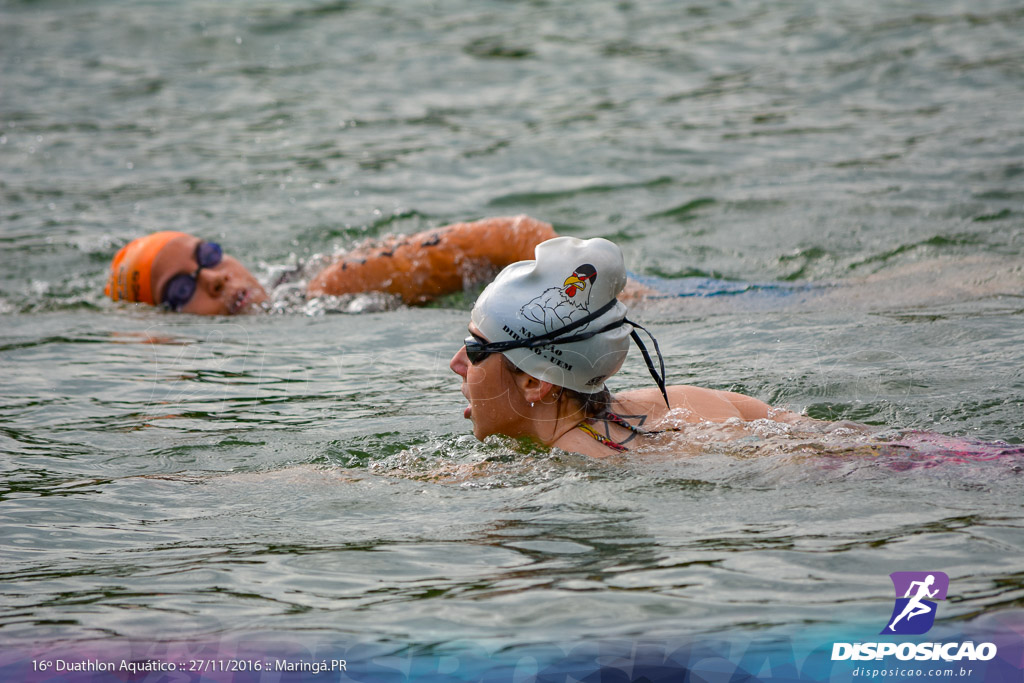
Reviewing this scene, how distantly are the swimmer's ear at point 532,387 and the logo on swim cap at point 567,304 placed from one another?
0.75 feet

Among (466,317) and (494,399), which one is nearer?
(494,399)

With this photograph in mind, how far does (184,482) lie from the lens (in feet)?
15.6

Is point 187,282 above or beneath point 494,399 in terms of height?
above

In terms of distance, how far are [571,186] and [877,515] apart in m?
7.96

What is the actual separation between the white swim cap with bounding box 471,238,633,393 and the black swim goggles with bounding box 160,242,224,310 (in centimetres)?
456

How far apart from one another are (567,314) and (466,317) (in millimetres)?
3520

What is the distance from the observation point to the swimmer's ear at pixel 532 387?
14.4 feet

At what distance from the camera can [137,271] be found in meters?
8.32

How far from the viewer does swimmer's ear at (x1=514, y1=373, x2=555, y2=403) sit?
4.38m

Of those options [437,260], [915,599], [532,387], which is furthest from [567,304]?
[437,260]

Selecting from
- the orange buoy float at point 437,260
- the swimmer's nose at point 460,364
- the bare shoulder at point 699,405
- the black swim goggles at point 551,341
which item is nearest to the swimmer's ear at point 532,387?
the black swim goggles at point 551,341

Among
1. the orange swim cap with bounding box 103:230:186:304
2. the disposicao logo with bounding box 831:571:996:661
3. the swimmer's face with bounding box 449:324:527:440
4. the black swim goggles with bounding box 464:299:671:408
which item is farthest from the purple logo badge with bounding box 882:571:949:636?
the orange swim cap with bounding box 103:230:186:304

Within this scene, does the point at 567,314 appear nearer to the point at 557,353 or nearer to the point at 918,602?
the point at 557,353

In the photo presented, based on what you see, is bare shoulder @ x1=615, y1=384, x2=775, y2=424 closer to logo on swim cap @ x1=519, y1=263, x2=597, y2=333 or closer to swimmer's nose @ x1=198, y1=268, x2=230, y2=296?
logo on swim cap @ x1=519, y1=263, x2=597, y2=333
